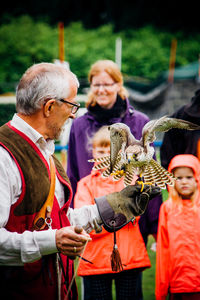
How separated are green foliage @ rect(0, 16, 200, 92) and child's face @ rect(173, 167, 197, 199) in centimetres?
1614

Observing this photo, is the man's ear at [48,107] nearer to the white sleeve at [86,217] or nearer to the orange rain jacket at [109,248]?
the white sleeve at [86,217]

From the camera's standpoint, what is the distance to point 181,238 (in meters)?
2.68

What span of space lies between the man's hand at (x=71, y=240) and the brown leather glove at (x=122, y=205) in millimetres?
479

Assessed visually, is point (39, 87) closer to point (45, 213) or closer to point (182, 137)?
point (45, 213)

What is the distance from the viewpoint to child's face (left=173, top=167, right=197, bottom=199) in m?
2.83

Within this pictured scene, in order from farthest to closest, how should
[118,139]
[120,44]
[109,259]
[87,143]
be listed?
[120,44] → [87,143] → [109,259] → [118,139]

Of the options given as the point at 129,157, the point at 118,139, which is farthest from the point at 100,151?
the point at 129,157

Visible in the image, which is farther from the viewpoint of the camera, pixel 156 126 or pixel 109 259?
pixel 109 259

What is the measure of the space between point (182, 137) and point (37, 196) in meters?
1.85

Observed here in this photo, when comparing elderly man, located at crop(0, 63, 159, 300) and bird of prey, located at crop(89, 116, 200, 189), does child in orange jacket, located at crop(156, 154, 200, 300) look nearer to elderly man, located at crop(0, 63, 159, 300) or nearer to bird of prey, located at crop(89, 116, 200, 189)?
bird of prey, located at crop(89, 116, 200, 189)

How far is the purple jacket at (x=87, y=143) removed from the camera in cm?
296

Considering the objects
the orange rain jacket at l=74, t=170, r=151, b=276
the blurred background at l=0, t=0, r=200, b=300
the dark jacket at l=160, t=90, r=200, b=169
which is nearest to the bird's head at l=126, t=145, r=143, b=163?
the orange rain jacket at l=74, t=170, r=151, b=276

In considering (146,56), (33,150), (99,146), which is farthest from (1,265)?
(146,56)

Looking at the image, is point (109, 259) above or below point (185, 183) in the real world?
below
